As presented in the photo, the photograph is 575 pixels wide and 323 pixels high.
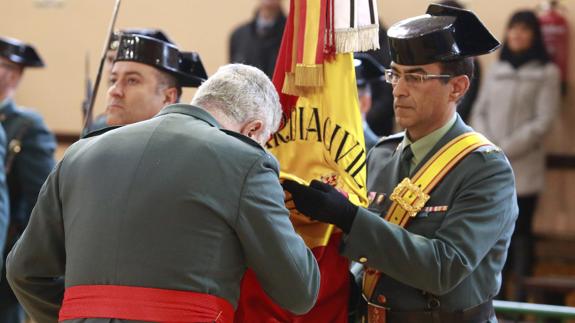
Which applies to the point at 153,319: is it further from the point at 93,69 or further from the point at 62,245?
the point at 93,69

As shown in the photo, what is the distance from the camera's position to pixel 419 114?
3.05 meters

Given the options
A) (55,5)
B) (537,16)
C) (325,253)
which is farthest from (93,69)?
(325,253)

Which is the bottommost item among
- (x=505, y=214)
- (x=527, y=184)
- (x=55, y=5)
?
(x=527, y=184)

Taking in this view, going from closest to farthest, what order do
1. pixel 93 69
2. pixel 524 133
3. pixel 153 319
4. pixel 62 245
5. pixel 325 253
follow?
pixel 153 319 → pixel 62 245 → pixel 325 253 → pixel 524 133 → pixel 93 69

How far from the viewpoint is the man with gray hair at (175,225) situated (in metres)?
2.52

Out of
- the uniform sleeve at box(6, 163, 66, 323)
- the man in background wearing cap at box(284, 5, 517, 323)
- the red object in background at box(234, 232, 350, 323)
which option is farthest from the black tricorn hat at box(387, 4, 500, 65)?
the uniform sleeve at box(6, 163, 66, 323)

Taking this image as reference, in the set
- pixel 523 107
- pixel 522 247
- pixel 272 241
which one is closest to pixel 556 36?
pixel 523 107

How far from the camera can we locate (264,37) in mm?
7094

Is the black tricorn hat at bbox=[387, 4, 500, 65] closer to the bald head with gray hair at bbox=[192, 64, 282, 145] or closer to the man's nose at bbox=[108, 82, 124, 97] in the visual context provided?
the bald head with gray hair at bbox=[192, 64, 282, 145]

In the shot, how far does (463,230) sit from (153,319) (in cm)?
90

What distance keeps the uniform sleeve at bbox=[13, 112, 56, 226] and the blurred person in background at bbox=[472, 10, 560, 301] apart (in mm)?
2876

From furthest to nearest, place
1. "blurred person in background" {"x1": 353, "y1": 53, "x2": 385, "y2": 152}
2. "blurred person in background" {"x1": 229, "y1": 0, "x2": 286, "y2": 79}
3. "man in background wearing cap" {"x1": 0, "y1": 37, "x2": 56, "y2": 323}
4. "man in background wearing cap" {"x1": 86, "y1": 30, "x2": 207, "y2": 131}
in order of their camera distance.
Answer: "blurred person in background" {"x1": 229, "y1": 0, "x2": 286, "y2": 79} < "man in background wearing cap" {"x1": 0, "y1": 37, "x2": 56, "y2": 323} < "blurred person in background" {"x1": 353, "y1": 53, "x2": 385, "y2": 152} < "man in background wearing cap" {"x1": 86, "y1": 30, "x2": 207, "y2": 131}

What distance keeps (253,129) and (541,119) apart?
4.05 meters

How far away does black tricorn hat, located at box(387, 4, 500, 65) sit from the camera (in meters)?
2.96
